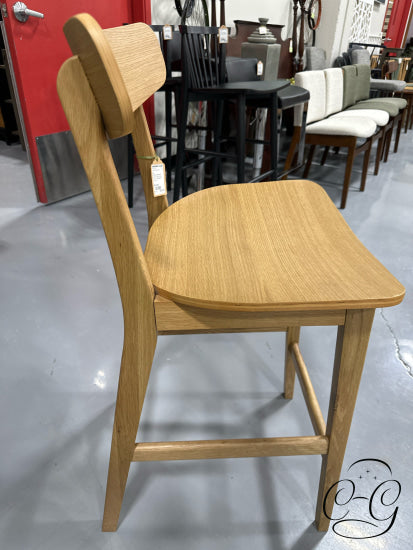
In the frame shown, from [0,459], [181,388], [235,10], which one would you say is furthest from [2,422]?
[235,10]

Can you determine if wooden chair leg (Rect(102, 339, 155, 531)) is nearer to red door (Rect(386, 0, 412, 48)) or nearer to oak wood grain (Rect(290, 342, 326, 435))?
oak wood grain (Rect(290, 342, 326, 435))

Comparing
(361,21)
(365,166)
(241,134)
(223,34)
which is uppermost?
(361,21)

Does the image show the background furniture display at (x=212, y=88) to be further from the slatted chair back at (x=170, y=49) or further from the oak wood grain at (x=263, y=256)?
the oak wood grain at (x=263, y=256)

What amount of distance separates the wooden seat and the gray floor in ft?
0.35

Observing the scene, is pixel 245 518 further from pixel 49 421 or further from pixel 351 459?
pixel 49 421

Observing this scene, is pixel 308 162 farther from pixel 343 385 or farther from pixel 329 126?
pixel 343 385

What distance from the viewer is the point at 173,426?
111 cm

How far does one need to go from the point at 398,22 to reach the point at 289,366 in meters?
10.1

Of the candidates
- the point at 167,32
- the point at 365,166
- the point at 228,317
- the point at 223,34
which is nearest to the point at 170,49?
the point at 167,32

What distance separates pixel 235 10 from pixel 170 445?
377cm

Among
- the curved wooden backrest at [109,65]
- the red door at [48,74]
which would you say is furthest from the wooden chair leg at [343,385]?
the red door at [48,74]

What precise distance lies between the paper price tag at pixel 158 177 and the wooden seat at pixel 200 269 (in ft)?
0.11

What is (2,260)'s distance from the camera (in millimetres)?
1929

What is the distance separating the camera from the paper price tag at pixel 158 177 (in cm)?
86
